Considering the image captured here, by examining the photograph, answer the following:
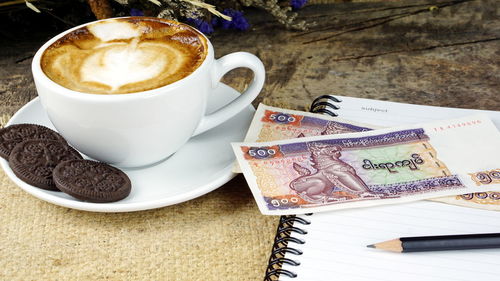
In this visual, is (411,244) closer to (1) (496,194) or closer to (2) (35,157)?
(1) (496,194)

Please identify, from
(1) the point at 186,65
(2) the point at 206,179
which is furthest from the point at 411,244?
(1) the point at 186,65

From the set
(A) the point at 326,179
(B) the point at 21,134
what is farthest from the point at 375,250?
(B) the point at 21,134

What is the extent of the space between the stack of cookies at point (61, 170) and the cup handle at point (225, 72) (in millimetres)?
183

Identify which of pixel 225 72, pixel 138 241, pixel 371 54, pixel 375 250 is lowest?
pixel 138 241

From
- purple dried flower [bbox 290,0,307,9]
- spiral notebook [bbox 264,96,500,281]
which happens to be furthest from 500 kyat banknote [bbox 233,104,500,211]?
purple dried flower [bbox 290,0,307,9]

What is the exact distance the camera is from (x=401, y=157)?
0.99 m

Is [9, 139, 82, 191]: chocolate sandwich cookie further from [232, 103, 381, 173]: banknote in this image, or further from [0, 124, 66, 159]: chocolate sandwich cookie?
[232, 103, 381, 173]: banknote

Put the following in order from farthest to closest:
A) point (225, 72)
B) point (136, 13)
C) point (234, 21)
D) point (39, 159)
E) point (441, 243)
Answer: point (234, 21) → point (136, 13) → point (225, 72) → point (39, 159) → point (441, 243)

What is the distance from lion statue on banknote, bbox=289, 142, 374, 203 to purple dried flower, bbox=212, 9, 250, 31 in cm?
62

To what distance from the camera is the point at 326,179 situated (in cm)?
93

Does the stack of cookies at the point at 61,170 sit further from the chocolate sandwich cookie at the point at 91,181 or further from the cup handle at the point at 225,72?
the cup handle at the point at 225,72

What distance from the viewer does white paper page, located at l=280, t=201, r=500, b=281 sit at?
2.52 feet

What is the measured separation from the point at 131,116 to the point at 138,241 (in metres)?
0.17

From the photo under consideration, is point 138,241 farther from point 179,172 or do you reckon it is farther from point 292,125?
point 292,125
